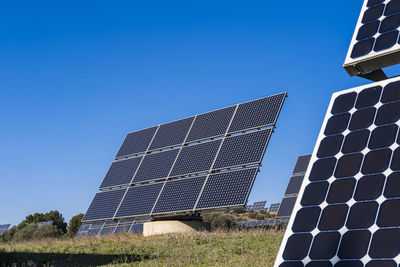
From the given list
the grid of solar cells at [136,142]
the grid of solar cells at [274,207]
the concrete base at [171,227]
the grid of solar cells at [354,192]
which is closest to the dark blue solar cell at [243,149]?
the concrete base at [171,227]

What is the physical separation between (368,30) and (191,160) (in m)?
16.0

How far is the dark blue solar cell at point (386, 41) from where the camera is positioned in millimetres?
4340

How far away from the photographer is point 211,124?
71.1 feet

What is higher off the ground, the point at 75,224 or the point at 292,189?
the point at 75,224

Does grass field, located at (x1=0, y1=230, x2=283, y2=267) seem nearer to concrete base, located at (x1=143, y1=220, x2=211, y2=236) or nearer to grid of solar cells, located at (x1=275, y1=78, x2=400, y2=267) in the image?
concrete base, located at (x1=143, y1=220, x2=211, y2=236)

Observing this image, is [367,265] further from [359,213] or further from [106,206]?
[106,206]

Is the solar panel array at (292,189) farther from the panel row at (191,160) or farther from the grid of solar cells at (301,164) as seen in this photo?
the panel row at (191,160)

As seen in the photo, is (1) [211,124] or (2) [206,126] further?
(2) [206,126]

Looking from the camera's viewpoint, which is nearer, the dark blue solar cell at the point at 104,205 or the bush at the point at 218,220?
the dark blue solar cell at the point at 104,205

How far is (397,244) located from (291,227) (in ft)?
2.78

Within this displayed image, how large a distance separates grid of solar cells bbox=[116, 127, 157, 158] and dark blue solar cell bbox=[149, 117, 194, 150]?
0.66 metres

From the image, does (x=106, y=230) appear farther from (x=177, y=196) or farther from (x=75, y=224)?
(x=75, y=224)

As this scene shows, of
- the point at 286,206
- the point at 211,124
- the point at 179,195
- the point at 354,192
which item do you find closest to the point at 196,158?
the point at 179,195

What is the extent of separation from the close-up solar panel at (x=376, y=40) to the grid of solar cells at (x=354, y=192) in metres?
0.51
